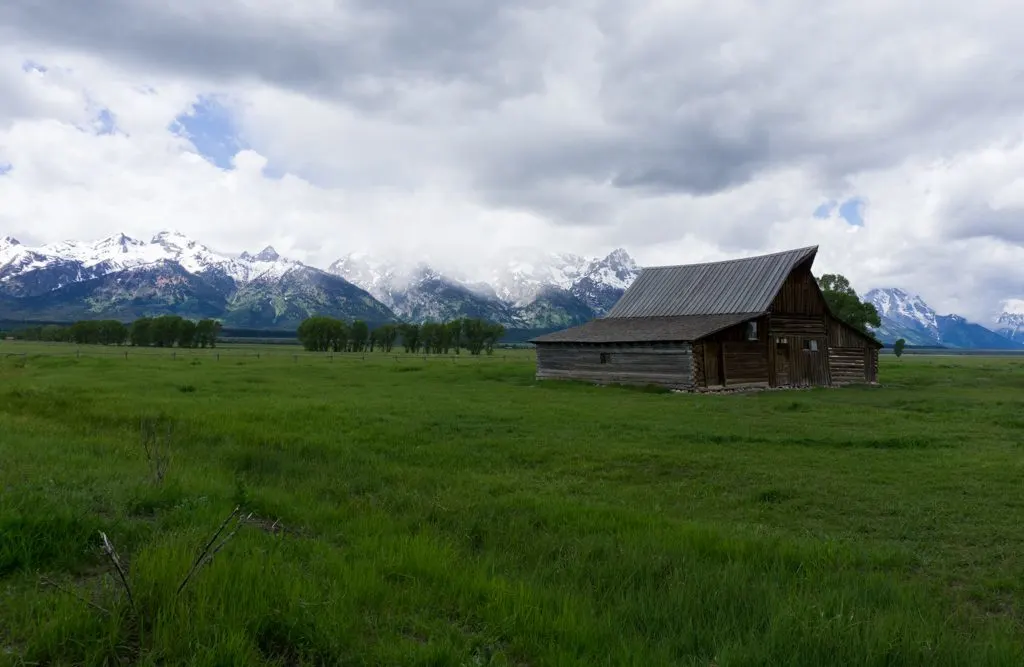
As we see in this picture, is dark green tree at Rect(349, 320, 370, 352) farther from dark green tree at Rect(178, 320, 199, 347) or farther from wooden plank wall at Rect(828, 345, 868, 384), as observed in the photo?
wooden plank wall at Rect(828, 345, 868, 384)

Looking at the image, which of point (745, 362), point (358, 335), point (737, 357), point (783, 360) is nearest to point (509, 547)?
point (737, 357)

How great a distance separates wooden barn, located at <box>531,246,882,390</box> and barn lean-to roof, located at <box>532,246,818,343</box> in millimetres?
92

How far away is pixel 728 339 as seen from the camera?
40.0 m

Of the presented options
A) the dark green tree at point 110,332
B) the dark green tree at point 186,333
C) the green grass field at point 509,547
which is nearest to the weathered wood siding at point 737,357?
the green grass field at point 509,547

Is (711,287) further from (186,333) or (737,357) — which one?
(186,333)

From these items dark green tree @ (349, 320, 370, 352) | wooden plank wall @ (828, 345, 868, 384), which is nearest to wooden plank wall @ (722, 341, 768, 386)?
wooden plank wall @ (828, 345, 868, 384)

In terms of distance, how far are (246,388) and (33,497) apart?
87.5 ft

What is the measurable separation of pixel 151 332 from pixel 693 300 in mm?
146041

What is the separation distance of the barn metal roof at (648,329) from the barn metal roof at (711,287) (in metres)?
1.05

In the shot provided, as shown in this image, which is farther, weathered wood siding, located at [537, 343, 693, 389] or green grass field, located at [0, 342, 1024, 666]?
weathered wood siding, located at [537, 343, 693, 389]

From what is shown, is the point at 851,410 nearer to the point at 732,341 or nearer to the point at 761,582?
the point at 732,341

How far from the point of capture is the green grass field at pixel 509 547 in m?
5.20

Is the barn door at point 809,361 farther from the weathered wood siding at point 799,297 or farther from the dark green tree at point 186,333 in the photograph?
the dark green tree at point 186,333

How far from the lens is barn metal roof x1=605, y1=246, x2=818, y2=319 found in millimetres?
43250
